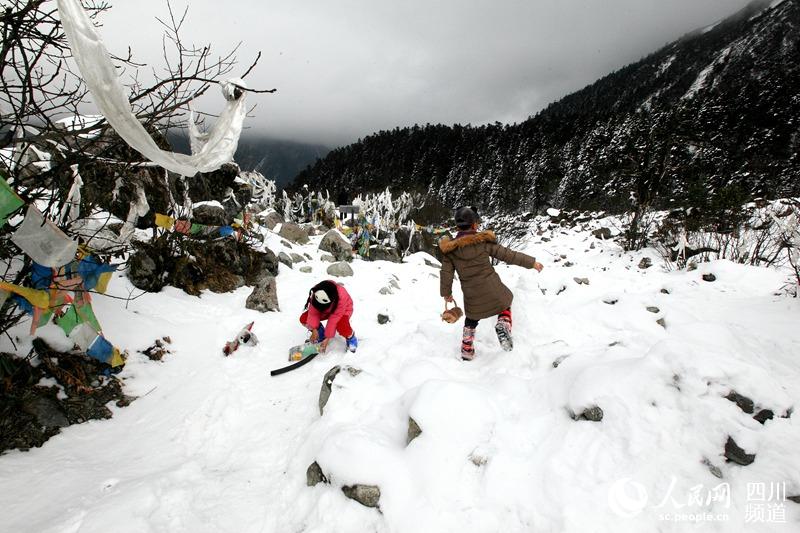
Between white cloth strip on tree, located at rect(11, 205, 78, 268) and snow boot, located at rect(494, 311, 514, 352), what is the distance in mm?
3519

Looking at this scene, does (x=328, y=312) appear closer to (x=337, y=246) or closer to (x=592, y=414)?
(x=592, y=414)

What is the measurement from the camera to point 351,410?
99.5 inches

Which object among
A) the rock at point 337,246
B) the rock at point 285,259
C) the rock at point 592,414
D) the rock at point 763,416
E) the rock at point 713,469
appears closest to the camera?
the rock at point 713,469

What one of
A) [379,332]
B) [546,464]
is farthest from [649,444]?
[379,332]

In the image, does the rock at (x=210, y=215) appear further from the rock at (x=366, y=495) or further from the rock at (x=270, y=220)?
the rock at (x=270, y=220)

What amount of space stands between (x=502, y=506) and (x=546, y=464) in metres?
0.34

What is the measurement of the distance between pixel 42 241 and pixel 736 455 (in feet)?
13.9

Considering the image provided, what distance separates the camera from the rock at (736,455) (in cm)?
158

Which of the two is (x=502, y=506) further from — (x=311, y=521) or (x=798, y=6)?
(x=798, y=6)

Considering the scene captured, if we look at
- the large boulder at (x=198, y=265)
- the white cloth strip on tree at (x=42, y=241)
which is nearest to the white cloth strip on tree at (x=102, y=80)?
the white cloth strip on tree at (x=42, y=241)

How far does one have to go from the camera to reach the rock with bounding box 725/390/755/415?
5.77 feet

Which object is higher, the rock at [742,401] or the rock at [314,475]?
the rock at [742,401]

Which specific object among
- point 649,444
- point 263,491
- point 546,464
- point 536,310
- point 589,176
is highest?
point 589,176

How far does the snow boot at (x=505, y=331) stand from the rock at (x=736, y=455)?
5.30 ft
